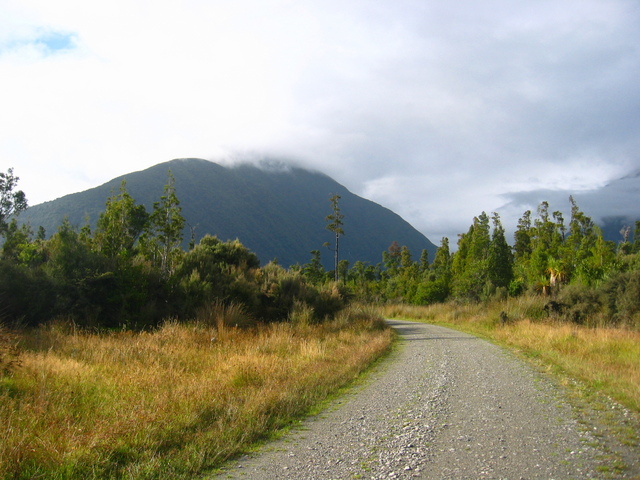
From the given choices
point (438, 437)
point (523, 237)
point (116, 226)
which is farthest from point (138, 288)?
point (523, 237)

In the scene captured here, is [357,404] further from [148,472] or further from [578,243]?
[578,243]

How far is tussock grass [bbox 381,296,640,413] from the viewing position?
27.1 feet

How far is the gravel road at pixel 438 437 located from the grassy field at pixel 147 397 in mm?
613

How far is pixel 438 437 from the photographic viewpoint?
538 cm

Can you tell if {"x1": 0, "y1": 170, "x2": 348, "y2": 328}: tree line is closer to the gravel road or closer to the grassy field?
the grassy field

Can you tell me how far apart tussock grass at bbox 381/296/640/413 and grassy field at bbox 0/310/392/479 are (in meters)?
4.70

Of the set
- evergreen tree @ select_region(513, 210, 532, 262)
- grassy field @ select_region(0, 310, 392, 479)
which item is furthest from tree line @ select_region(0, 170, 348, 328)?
evergreen tree @ select_region(513, 210, 532, 262)

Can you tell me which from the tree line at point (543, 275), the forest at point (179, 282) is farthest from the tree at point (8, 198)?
the tree line at point (543, 275)

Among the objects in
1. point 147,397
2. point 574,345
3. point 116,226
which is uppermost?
point 116,226

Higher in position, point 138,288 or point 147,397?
point 138,288

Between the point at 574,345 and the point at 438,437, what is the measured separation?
389 inches

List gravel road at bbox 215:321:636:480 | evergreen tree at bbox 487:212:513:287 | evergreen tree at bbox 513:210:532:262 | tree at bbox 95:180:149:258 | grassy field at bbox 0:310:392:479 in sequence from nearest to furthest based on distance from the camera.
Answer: gravel road at bbox 215:321:636:480, grassy field at bbox 0:310:392:479, tree at bbox 95:180:149:258, evergreen tree at bbox 487:212:513:287, evergreen tree at bbox 513:210:532:262

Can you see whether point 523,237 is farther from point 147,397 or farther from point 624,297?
point 147,397

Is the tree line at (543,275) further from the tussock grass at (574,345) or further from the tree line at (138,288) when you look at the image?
the tree line at (138,288)
